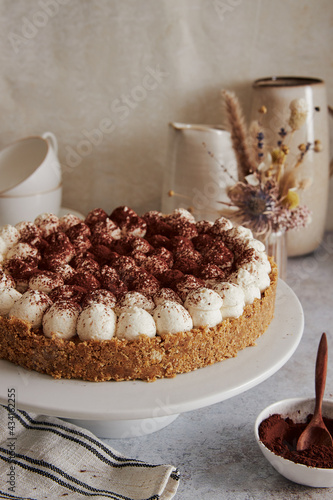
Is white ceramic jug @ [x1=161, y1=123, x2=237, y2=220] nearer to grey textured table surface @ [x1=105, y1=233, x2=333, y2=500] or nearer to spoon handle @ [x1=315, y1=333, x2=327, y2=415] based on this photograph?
grey textured table surface @ [x1=105, y1=233, x2=333, y2=500]

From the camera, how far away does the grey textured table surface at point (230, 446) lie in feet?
4.73

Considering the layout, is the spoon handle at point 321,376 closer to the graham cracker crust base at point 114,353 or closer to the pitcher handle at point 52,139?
the graham cracker crust base at point 114,353

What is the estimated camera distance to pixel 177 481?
4.56 ft

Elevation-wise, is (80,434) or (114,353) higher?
(114,353)

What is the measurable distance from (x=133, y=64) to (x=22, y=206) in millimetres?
814

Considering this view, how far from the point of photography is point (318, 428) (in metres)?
1.52

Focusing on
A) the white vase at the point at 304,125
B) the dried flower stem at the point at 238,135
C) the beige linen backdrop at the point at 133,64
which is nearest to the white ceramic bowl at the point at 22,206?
the beige linen backdrop at the point at 133,64

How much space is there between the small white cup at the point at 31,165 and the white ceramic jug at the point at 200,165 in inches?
18.5

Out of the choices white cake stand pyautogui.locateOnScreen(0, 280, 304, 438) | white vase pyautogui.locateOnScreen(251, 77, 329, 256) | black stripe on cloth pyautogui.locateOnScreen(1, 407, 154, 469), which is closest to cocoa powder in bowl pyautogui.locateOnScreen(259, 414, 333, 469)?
white cake stand pyautogui.locateOnScreen(0, 280, 304, 438)

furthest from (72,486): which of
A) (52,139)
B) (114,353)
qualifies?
(52,139)

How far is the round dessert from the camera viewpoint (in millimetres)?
1403

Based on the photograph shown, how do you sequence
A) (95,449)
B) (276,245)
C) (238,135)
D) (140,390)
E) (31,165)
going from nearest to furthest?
(140,390) < (95,449) < (238,135) < (276,245) < (31,165)

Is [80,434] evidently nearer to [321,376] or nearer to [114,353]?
[114,353]

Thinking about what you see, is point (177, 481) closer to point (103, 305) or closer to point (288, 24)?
point (103, 305)
